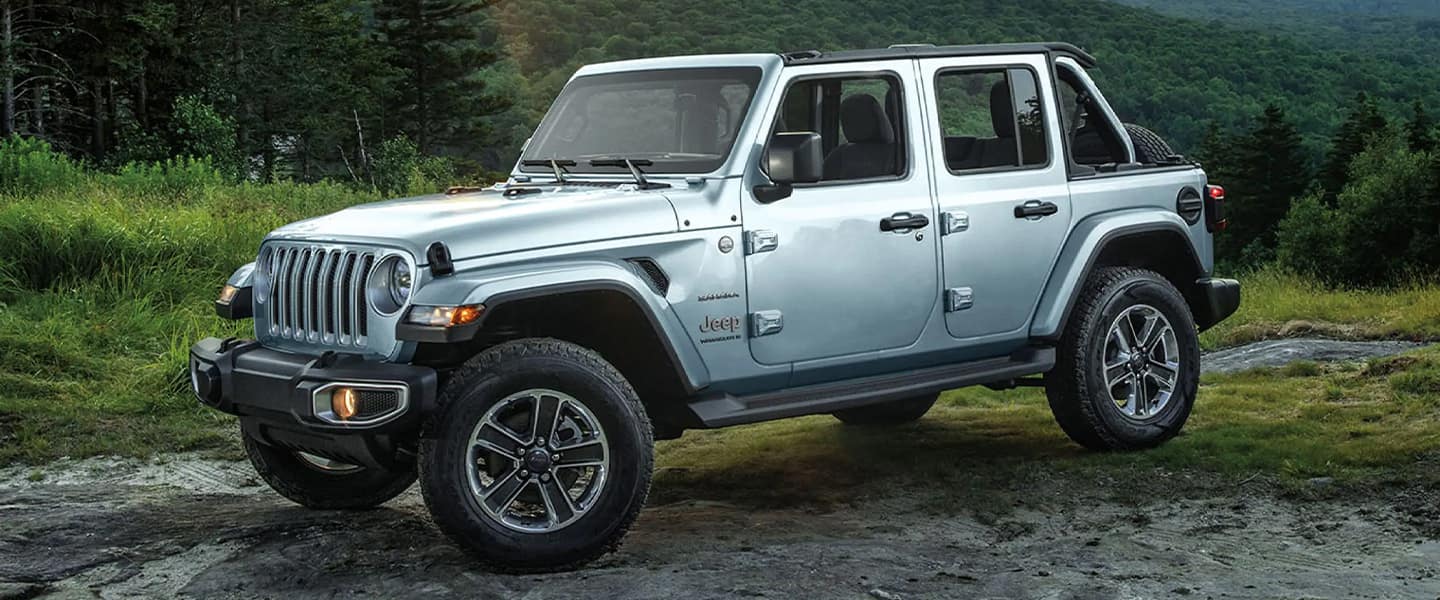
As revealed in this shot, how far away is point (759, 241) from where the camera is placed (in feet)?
19.7

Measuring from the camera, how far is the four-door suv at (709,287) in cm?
531

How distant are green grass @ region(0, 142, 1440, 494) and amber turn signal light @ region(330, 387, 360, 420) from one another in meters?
2.15

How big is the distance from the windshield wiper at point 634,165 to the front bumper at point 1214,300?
10.2 ft

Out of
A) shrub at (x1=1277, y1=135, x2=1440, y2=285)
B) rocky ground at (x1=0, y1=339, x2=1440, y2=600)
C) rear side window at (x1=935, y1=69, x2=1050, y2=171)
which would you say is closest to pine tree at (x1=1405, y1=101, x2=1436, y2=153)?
shrub at (x1=1277, y1=135, x2=1440, y2=285)

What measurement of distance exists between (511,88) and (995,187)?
70.9m

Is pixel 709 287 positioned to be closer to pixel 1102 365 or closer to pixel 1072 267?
pixel 1072 267

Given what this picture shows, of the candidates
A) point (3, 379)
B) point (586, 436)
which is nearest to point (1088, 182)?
point (586, 436)

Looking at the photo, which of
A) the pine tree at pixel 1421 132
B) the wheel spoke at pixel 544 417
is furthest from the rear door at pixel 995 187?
the pine tree at pixel 1421 132

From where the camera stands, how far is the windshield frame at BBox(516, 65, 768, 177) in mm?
6168

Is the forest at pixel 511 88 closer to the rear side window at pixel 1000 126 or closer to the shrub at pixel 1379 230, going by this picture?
the shrub at pixel 1379 230

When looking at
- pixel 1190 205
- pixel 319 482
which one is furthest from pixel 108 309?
pixel 1190 205

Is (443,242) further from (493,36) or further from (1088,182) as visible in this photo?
(493,36)

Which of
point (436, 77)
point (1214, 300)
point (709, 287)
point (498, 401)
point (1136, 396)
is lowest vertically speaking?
point (1136, 396)

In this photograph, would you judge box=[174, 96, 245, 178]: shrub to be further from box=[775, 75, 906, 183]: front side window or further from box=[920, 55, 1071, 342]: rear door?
box=[775, 75, 906, 183]: front side window
